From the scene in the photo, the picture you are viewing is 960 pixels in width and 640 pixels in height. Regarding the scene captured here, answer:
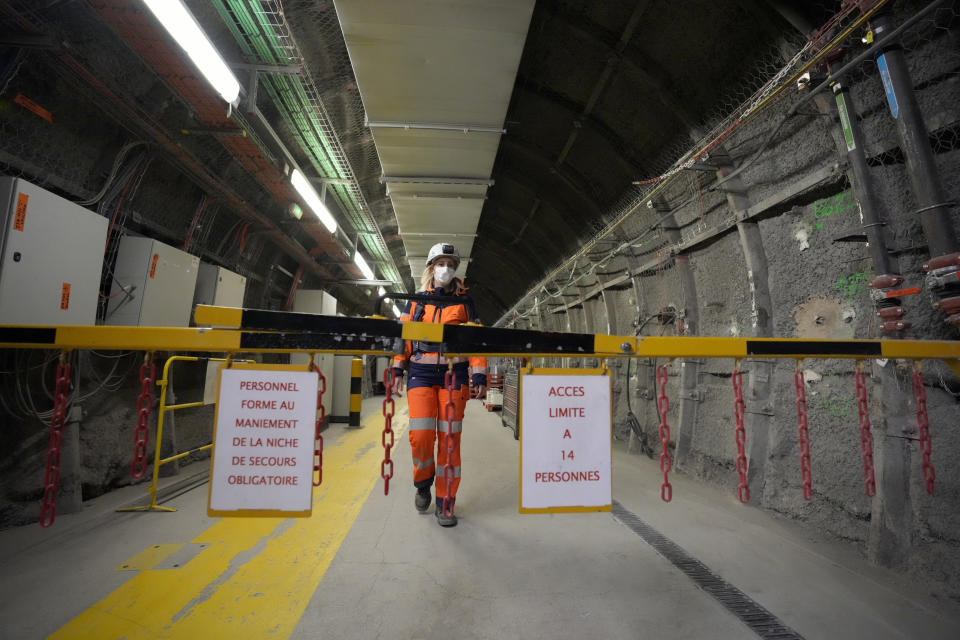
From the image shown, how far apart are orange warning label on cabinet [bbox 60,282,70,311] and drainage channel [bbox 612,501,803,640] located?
479 cm

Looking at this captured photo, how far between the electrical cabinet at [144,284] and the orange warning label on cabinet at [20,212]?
1277 mm

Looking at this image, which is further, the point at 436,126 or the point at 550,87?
the point at 550,87

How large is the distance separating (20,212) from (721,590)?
5.18 m

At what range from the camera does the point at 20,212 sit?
285 centimetres

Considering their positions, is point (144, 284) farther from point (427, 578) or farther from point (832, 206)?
point (832, 206)

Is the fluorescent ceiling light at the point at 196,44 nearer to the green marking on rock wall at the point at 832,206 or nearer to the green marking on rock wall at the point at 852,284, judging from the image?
the green marking on rock wall at the point at 832,206

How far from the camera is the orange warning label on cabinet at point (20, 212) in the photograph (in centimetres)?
283

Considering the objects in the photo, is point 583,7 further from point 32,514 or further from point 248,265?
point 32,514

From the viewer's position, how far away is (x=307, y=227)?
646 cm

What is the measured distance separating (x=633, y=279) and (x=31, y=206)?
21.0 feet

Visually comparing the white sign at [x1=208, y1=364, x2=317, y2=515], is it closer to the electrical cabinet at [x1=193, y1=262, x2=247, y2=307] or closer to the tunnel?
the tunnel

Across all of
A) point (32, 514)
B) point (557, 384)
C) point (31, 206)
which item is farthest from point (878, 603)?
point (31, 206)

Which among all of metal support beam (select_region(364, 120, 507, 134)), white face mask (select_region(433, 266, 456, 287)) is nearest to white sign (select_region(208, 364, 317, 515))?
white face mask (select_region(433, 266, 456, 287))

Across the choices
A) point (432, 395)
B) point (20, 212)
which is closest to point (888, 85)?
point (432, 395)
